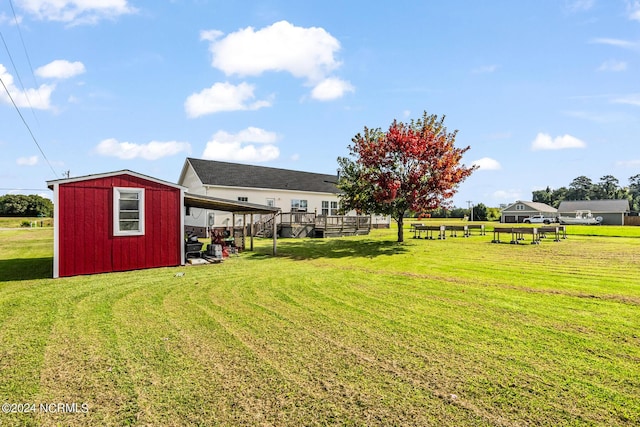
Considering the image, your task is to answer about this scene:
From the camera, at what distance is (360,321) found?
19.2ft

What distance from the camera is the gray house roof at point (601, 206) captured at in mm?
54375

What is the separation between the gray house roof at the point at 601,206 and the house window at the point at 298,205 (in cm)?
5334

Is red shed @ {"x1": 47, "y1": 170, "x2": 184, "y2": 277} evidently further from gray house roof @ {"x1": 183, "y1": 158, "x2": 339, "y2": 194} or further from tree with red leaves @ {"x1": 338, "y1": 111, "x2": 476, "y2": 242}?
gray house roof @ {"x1": 183, "y1": 158, "x2": 339, "y2": 194}

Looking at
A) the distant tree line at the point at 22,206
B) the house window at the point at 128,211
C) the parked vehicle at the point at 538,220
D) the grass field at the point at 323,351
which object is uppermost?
the distant tree line at the point at 22,206

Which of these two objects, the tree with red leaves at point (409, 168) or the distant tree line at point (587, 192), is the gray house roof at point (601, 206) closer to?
the distant tree line at point (587, 192)

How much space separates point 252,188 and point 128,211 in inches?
590

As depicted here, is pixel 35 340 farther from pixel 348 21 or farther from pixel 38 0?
pixel 348 21

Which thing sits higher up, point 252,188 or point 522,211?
point 252,188

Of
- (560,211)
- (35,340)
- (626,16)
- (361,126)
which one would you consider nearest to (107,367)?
(35,340)

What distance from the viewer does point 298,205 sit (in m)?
28.7

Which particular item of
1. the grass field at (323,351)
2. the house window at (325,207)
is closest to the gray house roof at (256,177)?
the house window at (325,207)

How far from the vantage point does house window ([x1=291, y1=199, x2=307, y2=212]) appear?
2837 cm

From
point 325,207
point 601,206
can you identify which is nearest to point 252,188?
point 325,207

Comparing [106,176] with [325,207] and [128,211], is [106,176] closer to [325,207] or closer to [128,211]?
[128,211]
